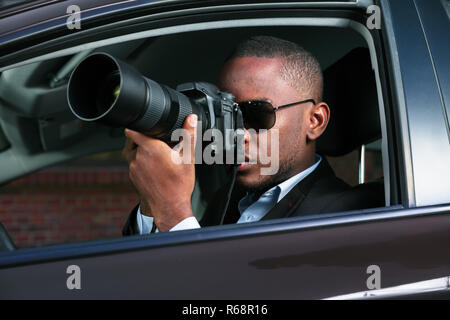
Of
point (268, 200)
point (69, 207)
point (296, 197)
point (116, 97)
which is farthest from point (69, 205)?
point (116, 97)

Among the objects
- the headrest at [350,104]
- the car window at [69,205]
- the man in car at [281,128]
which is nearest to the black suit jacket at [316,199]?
the man in car at [281,128]

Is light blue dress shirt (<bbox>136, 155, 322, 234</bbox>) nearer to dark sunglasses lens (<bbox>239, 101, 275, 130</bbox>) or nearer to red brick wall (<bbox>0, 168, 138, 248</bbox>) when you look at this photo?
dark sunglasses lens (<bbox>239, 101, 275, 130</bbox>)

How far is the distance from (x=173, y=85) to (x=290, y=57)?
572 millimetres

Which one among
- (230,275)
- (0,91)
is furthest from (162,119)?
→ (0,91)

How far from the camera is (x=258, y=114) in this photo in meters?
1.80

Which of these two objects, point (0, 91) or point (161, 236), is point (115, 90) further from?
point (0, 91)

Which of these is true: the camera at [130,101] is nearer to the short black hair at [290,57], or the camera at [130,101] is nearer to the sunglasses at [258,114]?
the sunglasses at [258,114]

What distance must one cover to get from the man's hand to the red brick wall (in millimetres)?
4877

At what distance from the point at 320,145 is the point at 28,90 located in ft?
3.19

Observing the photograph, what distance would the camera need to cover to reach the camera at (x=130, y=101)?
4.07ft

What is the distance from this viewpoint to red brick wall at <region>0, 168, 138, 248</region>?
6336 millimetres

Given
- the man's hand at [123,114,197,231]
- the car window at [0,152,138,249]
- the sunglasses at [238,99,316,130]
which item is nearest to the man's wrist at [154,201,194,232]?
the man's hand at [123,114,197,231]

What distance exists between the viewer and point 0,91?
2.06 m
